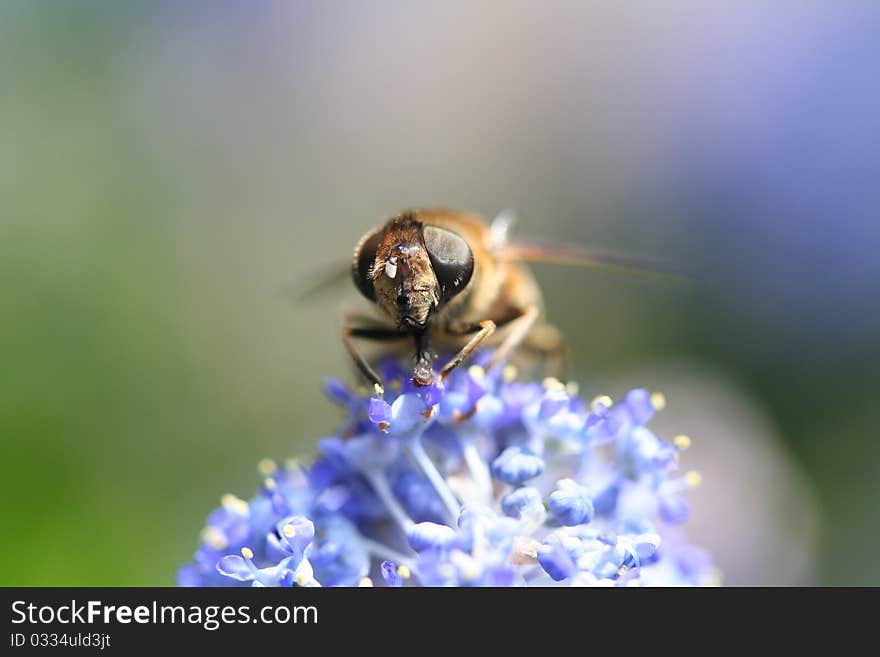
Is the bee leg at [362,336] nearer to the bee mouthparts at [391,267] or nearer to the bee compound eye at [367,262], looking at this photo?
the bee compound eye at [367,262]

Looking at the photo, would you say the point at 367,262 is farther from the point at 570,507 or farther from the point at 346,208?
the point at 346,208

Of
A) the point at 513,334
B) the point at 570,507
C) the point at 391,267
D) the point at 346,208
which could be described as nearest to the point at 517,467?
the point at 570,507

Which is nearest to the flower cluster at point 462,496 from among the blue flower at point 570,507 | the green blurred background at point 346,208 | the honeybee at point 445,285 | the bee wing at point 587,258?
the blue flower at point 570,507

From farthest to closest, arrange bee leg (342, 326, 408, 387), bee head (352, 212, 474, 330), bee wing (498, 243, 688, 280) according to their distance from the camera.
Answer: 1. bee wing (498, 243, 688, 280)
2. bee leg (342, 326, 408, 387)
3. bee head (352, 212, 474, 330)

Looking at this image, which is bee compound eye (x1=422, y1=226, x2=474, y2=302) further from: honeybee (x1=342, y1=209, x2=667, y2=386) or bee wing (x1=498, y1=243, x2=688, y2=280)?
bee wing (x1=498, y1=243, x2=688, y2=280)

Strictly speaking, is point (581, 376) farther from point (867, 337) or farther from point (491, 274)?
point (491, 274)

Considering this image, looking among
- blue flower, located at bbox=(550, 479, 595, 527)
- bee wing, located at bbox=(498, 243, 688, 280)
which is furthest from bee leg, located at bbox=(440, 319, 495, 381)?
bee wing, located at bbox=(498, 243, 688, 280)

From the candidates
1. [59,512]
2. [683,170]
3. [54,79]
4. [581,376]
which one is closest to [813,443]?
[581,376]
